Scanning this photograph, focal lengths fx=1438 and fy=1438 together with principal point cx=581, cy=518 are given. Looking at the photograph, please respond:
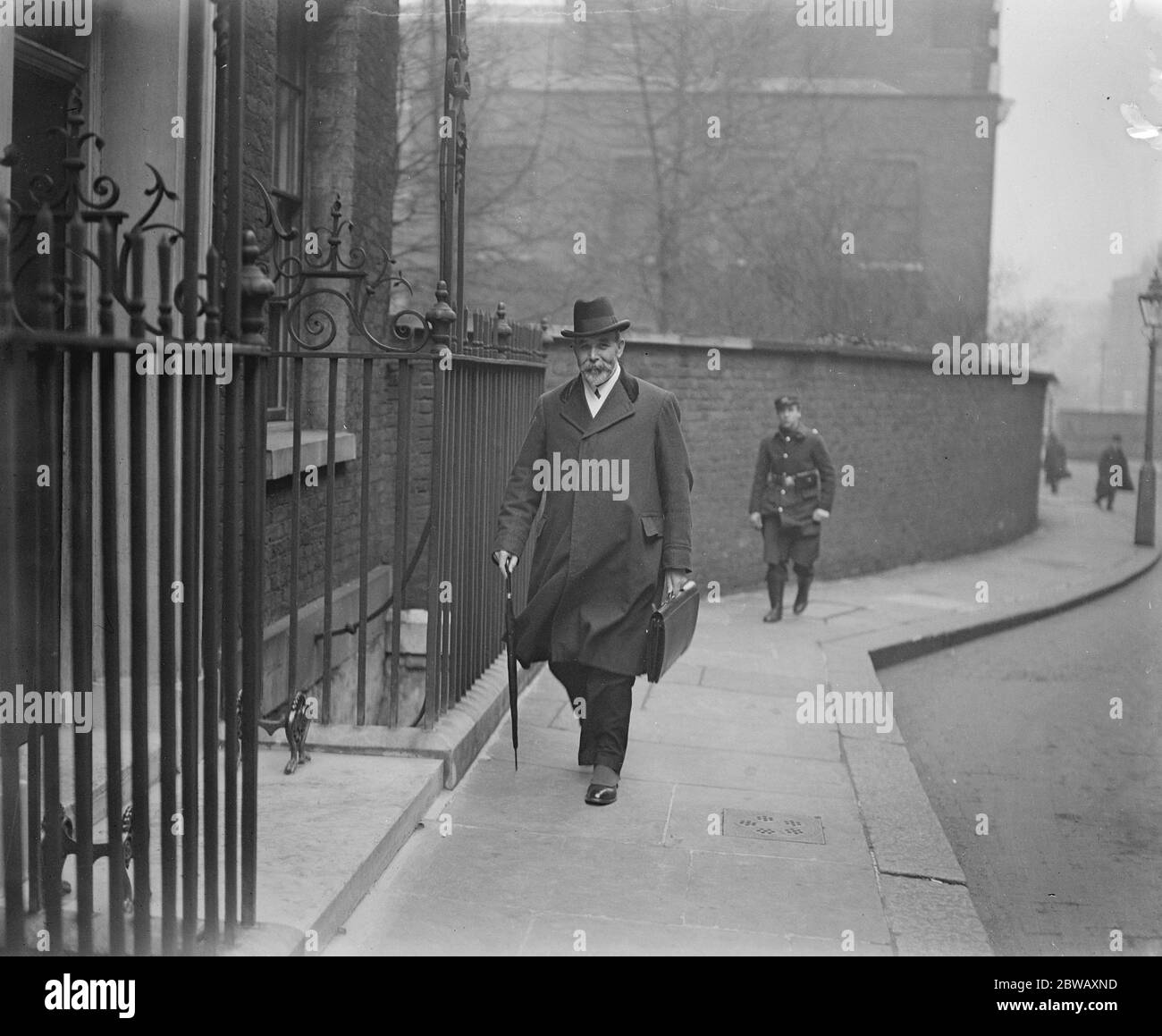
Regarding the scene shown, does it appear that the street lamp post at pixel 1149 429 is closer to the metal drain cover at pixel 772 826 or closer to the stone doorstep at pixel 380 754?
the stone doorstep at pixel 380 754

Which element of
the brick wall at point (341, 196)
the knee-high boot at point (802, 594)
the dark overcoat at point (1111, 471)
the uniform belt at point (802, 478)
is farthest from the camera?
the dark overcoat at point (1111, 471)

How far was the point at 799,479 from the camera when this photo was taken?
12.0 m

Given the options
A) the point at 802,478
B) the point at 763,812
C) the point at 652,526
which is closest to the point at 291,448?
the point at 652,526

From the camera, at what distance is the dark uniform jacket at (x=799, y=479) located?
39.3 feet

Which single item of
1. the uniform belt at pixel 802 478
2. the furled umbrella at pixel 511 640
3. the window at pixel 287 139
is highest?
the window at pixel 287 139

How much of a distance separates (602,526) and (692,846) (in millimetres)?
1358

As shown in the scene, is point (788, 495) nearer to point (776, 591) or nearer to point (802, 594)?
point (776, 591)

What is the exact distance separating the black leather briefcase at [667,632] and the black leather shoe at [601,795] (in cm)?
50

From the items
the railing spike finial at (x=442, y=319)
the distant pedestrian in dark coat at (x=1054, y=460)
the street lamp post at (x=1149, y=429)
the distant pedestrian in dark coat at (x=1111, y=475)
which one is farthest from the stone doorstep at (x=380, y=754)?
the distant pedestrian in dark coat at (x=1054, y=460)

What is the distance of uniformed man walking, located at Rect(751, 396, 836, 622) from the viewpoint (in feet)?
39.3

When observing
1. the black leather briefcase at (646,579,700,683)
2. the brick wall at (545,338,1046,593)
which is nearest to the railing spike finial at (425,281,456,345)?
the black leather briefcase at (646,579,700,683)

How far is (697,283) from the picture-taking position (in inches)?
1021

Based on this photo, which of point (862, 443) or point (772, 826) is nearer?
point (772, 826)

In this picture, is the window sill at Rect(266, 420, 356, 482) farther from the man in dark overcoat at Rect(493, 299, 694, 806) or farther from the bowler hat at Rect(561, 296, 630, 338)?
the bowler hat at Rect(561, 296, 630, 338)
